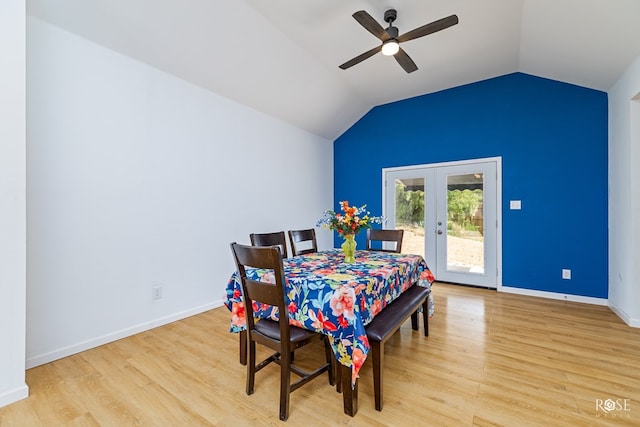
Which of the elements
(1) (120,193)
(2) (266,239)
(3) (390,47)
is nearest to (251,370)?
(2) (266,239)

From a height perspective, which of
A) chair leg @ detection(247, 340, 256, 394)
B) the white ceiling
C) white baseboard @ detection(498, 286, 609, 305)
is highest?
the white ceiling

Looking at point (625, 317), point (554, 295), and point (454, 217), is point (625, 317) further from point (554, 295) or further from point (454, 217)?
point (454, 217)

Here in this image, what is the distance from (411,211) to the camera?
4863 mm

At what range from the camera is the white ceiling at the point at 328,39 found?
2.38m

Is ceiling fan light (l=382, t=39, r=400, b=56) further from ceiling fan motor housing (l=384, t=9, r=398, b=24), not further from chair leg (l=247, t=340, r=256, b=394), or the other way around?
chair leg (l=247, t=340, r=256, b=394)

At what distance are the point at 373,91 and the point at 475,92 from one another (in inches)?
60.3

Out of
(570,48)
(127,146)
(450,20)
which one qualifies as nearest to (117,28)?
(127,146)

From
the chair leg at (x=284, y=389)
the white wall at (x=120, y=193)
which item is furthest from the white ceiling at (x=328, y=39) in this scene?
the chair leg at (x=284, y=389)

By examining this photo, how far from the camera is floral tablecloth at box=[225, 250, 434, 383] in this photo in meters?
1.52

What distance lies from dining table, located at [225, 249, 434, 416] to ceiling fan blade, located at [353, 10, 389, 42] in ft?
6.22

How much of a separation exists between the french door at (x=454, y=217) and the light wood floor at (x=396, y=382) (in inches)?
57.5

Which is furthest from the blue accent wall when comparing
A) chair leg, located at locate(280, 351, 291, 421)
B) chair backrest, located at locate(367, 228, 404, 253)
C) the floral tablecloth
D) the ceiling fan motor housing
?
chair leg, located at locate(280, 351, 291, 421)

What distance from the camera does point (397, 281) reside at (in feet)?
7.03

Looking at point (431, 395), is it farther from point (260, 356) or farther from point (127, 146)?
point (127, 146)
